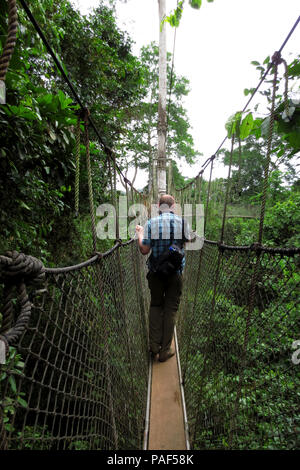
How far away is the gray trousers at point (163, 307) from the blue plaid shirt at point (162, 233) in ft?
0.67

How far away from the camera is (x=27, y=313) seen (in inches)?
15.6

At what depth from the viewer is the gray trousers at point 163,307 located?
164 centimetres

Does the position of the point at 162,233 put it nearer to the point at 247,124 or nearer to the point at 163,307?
the point at 163,307

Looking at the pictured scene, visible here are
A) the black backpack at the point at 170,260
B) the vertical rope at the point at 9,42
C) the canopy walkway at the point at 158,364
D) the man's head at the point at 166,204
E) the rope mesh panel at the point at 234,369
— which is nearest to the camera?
the vertical rope at the point at 9,42

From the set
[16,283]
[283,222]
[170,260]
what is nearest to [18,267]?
[16,283]

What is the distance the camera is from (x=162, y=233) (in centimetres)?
156

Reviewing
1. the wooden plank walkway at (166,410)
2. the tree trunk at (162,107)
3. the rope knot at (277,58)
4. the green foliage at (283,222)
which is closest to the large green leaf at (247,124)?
the rope knot at (277,58)

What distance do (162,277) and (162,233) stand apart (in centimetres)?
32

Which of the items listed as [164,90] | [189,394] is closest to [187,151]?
[164,90]

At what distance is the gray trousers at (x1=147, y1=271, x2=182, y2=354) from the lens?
1.64 meters

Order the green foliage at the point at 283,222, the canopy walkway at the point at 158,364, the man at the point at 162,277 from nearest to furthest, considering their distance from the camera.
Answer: the canopy walkway at the point at 158,364 < the man at the point at 162,277 < the green foliage at the point at 283,222

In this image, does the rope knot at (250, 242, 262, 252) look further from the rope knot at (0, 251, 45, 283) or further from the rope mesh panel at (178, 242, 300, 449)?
the rope knot at (0, 251, 45, 283)

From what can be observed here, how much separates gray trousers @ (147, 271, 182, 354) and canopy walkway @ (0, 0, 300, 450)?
0.12 metres

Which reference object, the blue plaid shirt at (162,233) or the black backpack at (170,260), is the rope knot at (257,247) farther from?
the blue plaid shirt at (162,233)
